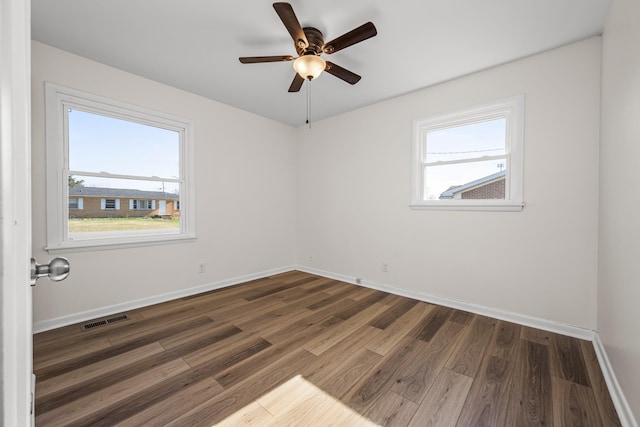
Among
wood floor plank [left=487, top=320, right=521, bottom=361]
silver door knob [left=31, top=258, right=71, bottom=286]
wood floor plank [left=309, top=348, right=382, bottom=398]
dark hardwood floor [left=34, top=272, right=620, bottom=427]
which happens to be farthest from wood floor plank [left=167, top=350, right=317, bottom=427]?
wood floor plank [left=487, top=320, right=521, bottom=361]

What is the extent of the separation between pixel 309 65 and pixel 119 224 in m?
2.62

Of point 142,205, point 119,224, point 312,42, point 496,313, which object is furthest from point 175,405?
point 496,313

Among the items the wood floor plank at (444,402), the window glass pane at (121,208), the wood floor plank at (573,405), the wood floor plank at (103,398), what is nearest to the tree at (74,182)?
the window glass pane at (121,208)

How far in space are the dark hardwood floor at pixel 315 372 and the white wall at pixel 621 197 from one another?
1.06 ft

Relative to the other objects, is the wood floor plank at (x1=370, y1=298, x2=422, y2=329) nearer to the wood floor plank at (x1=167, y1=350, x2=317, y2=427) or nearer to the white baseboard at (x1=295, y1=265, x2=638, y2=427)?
the white baseboard at (x1=295, y1=265, x2=638, y2=427)

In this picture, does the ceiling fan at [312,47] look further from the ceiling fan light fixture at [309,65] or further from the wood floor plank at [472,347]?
the wood floor plank at [472,347]

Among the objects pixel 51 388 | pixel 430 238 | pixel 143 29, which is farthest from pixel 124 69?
pixel 430 238

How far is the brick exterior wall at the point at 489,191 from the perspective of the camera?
8.82ft

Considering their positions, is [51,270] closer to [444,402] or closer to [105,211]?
[444,402]

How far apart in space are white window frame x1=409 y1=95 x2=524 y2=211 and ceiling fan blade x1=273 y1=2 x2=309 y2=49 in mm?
1808

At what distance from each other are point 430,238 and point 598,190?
4.76ft

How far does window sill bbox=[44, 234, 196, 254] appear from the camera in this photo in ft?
7.98

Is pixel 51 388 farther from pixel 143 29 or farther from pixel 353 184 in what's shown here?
pixel 353 184

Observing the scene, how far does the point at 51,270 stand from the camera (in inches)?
24.4
